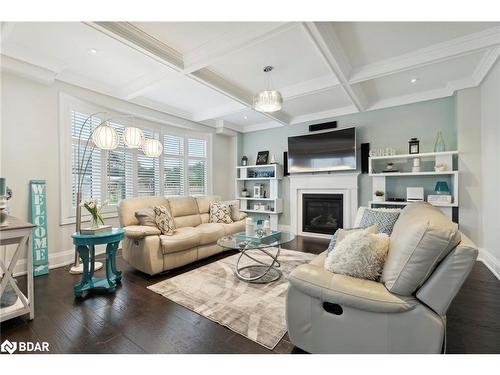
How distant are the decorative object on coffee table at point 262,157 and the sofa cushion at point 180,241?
296 cm

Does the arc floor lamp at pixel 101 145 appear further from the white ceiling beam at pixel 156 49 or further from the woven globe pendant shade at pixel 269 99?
the woven globe pendant shade at pixel 269 99

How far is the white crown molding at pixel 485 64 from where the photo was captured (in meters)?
2.66

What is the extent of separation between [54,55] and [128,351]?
3332 mm

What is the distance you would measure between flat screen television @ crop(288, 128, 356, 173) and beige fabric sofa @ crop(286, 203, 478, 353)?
3.46 m

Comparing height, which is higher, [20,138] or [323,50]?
[323,50]

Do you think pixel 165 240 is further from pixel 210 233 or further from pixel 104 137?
pixel 104 137

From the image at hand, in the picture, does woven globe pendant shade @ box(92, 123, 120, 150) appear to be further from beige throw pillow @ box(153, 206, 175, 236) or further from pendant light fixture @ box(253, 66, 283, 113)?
pendant light fixture @ box(253, 66, 283, 113)

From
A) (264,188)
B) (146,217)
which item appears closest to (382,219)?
(146,217)

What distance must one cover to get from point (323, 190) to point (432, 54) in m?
2.85

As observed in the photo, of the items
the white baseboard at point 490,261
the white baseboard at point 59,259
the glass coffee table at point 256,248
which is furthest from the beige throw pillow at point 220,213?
the white baseboard at point 490,261

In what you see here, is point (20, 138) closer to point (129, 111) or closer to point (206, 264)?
point (129, 111)

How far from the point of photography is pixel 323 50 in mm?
2449

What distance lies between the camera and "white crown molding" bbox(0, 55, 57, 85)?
2687mm

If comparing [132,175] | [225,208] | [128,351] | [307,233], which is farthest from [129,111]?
[307,233]
